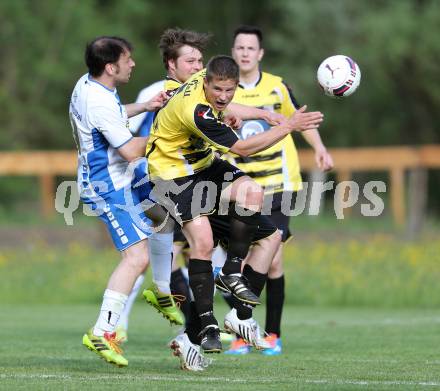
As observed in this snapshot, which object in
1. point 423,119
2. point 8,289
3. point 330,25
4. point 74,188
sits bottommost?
point 8,289

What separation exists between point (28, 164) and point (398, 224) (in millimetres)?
7739

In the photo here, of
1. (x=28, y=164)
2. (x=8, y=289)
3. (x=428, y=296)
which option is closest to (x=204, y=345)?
(x=428, y=296)

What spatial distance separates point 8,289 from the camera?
598 inches

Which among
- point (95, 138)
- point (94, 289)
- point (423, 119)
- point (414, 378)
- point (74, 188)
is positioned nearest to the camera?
point (414, 378)

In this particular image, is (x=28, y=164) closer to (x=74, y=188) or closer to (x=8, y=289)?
(x=8, y=289)

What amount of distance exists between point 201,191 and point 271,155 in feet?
6.86

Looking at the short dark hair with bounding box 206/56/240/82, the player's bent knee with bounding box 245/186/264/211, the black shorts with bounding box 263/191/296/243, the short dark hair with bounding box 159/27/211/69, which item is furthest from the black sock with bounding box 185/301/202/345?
the short dark hair with bounding box 159/27/211/69

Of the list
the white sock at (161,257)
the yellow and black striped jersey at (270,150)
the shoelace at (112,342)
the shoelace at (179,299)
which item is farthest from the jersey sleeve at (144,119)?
the shoelace at (112,342)

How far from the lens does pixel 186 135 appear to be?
7266 millimetres

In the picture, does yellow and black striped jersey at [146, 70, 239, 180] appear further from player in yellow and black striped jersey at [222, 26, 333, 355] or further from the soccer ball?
player in yellow and black striped jersey at [222, 26, 333, 355]

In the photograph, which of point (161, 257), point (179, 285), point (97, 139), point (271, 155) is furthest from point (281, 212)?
point (97, 139)

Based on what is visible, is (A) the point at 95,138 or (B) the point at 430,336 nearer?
(A) the point at 95,138

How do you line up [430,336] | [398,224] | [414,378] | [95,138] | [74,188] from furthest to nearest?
1. [398,224]
2. [430,336]
3. [74,188]
4. [95,138]
5. [414,378]

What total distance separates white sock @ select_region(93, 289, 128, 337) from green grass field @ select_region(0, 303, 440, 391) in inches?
11.2
